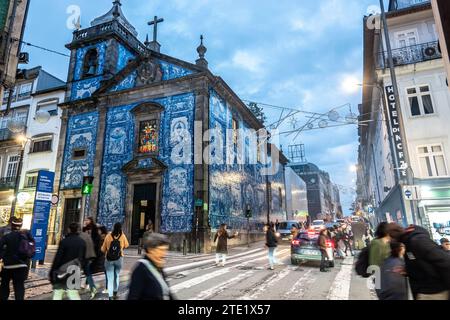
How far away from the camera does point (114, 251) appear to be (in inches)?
257

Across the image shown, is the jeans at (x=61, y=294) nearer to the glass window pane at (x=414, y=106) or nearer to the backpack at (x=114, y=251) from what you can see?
the backpack at (x=114, y=251)

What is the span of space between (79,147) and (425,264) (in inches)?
894

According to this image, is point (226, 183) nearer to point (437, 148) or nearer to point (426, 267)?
point (437, 148)

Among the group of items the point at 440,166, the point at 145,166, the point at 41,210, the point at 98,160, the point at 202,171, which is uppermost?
the point at 98,160

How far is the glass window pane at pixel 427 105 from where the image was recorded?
15522 millimetres

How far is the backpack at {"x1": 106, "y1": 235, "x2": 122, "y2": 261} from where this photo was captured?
6.48 meters

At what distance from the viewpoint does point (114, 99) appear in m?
21.4

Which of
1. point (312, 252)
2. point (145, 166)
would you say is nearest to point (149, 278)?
point (312, 252)

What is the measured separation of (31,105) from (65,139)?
626 cm

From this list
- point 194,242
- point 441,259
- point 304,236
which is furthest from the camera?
point 194,242

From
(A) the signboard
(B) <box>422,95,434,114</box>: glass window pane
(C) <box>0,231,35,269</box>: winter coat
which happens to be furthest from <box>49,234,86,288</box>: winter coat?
(B) <box>422,95,434,114</box>: glass window pane

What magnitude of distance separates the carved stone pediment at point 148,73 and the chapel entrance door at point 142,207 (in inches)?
300

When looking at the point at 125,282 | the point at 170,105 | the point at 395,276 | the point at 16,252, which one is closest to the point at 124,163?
the point at 170,105

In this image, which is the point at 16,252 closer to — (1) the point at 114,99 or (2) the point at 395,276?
(2) the point at 395,276
